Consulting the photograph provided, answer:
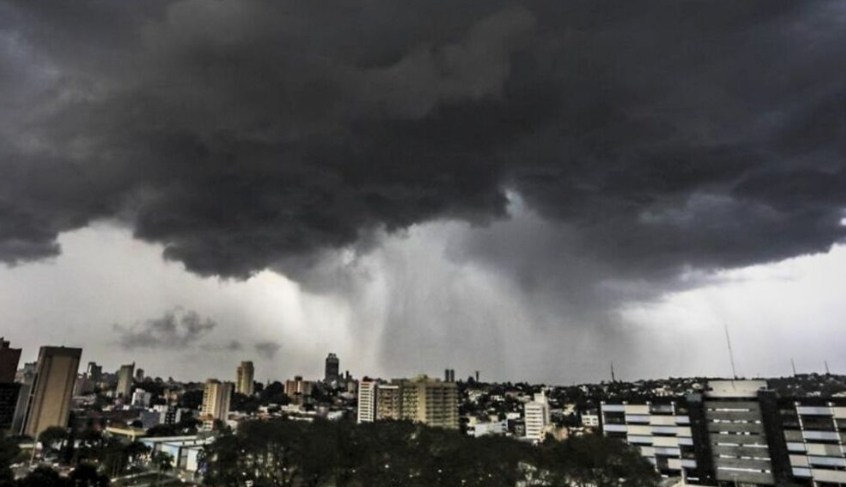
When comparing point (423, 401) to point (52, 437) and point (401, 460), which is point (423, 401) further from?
point (401, 460)

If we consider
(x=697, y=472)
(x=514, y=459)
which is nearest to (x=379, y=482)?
(x=514, y=459)

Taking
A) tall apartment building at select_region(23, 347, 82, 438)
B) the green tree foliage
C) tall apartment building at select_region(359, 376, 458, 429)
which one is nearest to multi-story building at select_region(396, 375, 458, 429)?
tall apartment building at select_region(359, 376, 458, 429)

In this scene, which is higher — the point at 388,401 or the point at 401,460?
the point at 388,401

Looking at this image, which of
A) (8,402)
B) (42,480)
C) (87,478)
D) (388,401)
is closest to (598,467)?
(42,480)

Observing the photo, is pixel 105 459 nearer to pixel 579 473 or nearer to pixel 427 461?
pixel 427 461

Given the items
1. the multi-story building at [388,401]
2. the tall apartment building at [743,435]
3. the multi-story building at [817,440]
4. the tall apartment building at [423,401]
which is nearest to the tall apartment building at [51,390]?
the tall apartment building at [423,401]

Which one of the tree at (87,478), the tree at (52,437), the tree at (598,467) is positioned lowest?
the tree at (87,478)

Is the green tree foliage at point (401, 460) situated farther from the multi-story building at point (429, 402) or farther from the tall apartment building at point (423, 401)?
the tall apartment building at point (423, 401)
